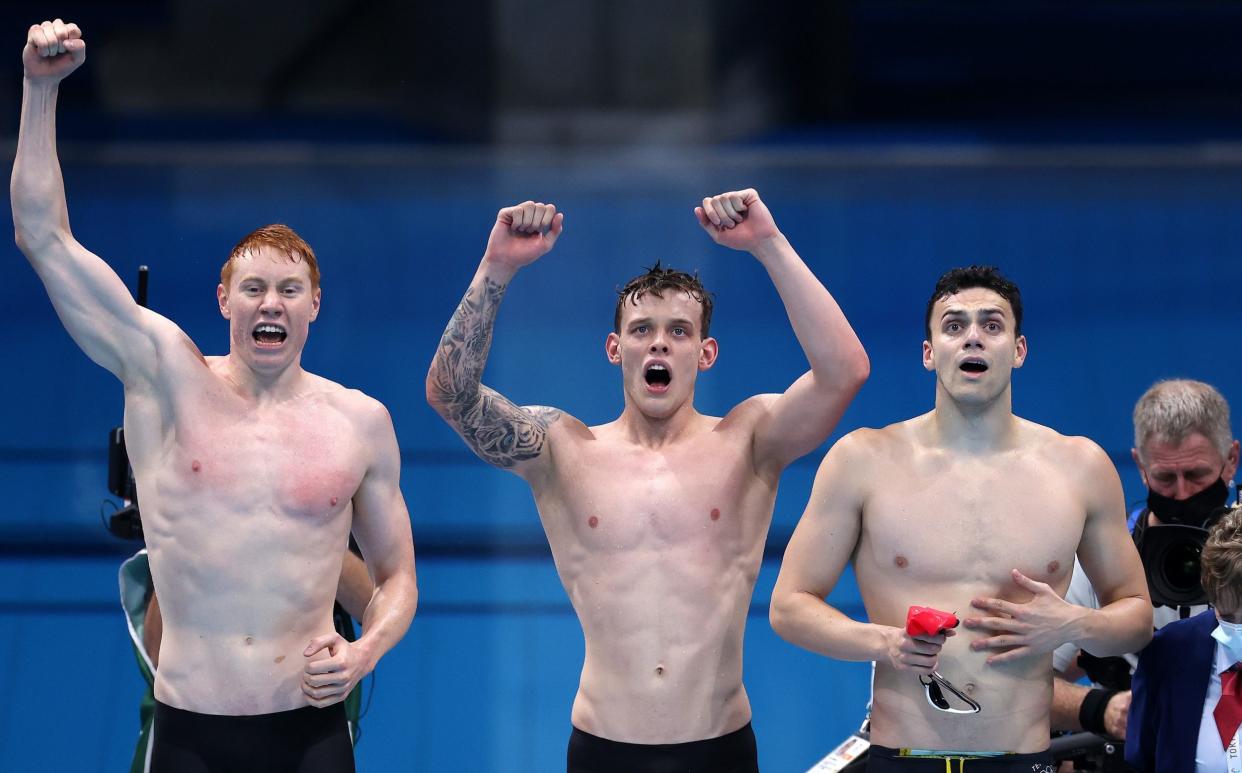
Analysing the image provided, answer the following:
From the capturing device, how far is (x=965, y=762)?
11.0 feet

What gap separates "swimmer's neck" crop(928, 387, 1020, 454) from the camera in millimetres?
3561

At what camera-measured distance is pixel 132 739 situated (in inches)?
212

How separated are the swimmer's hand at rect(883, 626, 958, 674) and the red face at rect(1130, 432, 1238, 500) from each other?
1.17 m

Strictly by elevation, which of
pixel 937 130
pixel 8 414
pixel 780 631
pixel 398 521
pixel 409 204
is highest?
pixel 937 130

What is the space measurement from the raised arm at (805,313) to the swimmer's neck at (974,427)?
223mm

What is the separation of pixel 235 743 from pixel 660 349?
1346 mm

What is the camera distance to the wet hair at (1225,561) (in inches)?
129

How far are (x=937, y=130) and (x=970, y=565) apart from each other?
13.3 metres

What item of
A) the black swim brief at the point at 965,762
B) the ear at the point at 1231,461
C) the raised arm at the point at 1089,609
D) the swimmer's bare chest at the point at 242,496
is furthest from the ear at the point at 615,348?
the ear at the point at 1231,461

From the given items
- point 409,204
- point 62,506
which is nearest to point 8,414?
point 62,506

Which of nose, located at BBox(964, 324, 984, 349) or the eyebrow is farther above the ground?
the eyebrow

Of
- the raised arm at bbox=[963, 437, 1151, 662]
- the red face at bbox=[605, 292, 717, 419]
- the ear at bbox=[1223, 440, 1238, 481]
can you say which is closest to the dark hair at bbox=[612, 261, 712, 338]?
the red face at bbox=[605, 292, 717, 419]

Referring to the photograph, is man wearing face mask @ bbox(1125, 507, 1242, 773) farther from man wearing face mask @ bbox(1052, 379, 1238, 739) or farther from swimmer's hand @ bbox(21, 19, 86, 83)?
swimmer's hand @ bbox(21, 19, 86, 83)

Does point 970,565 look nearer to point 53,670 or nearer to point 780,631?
point 780,631
